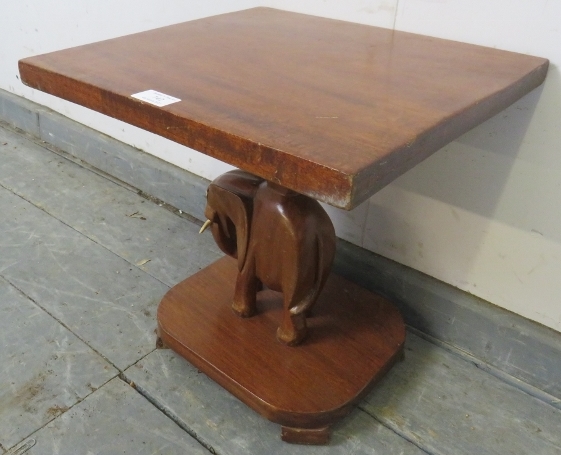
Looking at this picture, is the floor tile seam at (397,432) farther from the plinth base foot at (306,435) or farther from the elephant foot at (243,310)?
the elephant foot at (243,310)

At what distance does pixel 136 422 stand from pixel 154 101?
53cm

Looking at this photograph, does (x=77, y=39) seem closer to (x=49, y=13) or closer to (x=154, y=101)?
(x=49, y=13)

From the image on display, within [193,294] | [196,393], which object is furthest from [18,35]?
[196,393]

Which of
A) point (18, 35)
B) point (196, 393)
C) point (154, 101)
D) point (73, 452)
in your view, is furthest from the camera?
point (18, 35)

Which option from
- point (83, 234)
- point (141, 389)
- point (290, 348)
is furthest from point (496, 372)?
point (83, 234)

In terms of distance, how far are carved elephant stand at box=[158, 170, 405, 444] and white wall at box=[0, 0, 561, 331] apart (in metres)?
0.15

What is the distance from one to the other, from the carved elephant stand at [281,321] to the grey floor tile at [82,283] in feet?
0.36

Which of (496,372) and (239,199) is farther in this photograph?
(496,372)

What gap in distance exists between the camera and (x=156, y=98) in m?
0.64

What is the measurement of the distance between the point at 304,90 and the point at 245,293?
0.42m

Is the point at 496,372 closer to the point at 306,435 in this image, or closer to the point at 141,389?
the point at 306,435

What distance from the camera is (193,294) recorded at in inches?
41.4

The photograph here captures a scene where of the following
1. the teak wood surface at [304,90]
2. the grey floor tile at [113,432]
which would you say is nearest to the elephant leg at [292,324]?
the grey floor tile at [113,432]

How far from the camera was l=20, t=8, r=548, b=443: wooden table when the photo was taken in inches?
21.8
